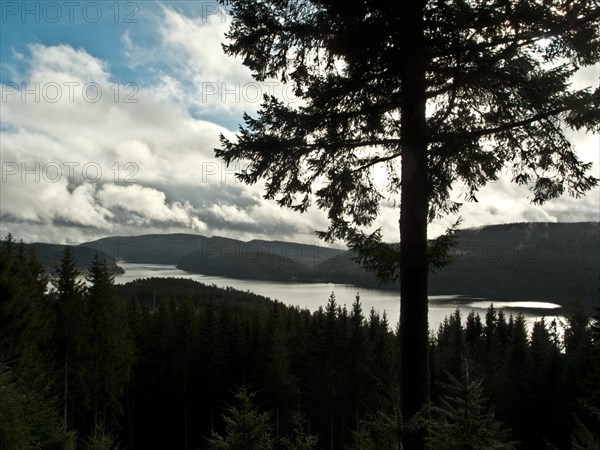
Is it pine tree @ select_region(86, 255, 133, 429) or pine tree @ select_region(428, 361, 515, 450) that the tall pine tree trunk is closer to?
pine tree @ select_region(428, 361, 515, 450)

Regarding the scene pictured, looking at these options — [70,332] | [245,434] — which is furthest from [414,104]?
[70,332]

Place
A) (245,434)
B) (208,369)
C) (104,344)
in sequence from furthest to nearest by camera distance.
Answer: (208,369), (104,344), (245,434)

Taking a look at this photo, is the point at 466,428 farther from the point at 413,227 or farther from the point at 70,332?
the point at 70,332

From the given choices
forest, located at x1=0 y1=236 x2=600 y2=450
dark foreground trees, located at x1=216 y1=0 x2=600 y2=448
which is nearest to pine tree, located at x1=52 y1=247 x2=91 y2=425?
forest, located at x1=0 y1=236 x2=600 y2=450

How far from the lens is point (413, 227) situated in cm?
650

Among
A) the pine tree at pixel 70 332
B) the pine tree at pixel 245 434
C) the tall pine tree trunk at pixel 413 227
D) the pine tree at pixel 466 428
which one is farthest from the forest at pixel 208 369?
the pine tree at pixel 466 428

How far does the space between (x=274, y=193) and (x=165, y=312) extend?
32.8 metres

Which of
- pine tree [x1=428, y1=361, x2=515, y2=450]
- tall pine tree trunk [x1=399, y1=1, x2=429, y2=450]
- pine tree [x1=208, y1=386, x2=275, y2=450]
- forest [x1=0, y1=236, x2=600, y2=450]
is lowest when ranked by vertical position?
forest [x1=0, y1=236, x2=600, y2=450]

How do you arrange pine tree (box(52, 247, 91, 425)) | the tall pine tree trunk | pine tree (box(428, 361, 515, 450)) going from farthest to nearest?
pine tree (box(52, 247, 91, 425)) < the tall pine tree trunk < pine tree (box(428, 361, 515, 450))

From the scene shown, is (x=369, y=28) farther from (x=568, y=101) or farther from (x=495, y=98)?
(x=568, y=101)

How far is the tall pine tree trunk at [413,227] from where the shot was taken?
6.23m

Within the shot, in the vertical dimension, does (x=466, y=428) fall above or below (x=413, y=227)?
below

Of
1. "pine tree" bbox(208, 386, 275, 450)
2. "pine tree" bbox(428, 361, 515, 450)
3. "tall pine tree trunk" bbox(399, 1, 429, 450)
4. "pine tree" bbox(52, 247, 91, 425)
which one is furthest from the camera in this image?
"pine tree" bbox(52, 247, 91, 425)

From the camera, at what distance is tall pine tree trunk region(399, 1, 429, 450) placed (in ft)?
20.4
